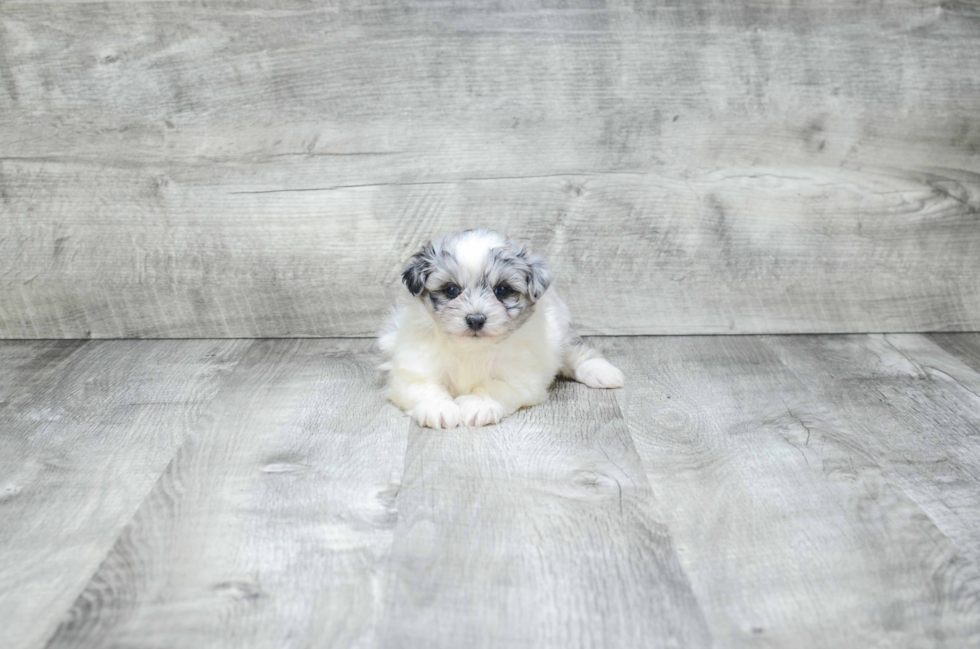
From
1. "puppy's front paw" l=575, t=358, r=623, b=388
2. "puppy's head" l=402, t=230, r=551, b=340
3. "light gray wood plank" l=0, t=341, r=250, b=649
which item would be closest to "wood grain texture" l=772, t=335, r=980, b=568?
"puppy's front paw" l=575, t=358, r=623, b=388

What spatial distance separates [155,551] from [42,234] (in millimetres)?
2080

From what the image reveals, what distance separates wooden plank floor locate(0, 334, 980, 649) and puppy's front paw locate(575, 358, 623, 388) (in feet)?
0.22

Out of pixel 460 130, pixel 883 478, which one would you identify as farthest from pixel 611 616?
pixel 460 130

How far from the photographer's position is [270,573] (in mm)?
1827

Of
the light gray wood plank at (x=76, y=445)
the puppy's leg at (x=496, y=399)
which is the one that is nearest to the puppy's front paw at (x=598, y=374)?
the puppy's leg at (x=496, y=399)

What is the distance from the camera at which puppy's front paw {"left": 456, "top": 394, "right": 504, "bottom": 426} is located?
260 cm

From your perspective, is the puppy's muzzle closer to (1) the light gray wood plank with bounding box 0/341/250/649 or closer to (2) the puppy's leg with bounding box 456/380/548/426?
(2) the puppy's leg with bounding box 456/380/548/426

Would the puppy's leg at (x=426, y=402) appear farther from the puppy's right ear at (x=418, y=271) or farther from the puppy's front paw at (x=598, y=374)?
the puppy's front paw at (x=598, y=374)

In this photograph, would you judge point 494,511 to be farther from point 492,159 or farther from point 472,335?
point 492,159

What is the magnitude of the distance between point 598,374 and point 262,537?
1.39 m

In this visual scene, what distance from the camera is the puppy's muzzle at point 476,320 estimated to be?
2541 mm

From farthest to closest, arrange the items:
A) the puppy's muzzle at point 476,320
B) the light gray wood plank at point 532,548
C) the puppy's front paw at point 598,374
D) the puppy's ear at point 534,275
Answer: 1. the puppy's front paw at point 598,374
2. the puppy's ear at point 534,275
3. the puppy's muzzle at point 476,320
4. the light gray wood plank at point 532,548

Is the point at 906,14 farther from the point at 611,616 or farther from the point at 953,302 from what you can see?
the point at 611,616

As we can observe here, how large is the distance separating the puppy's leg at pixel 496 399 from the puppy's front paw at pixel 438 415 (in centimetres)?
3
